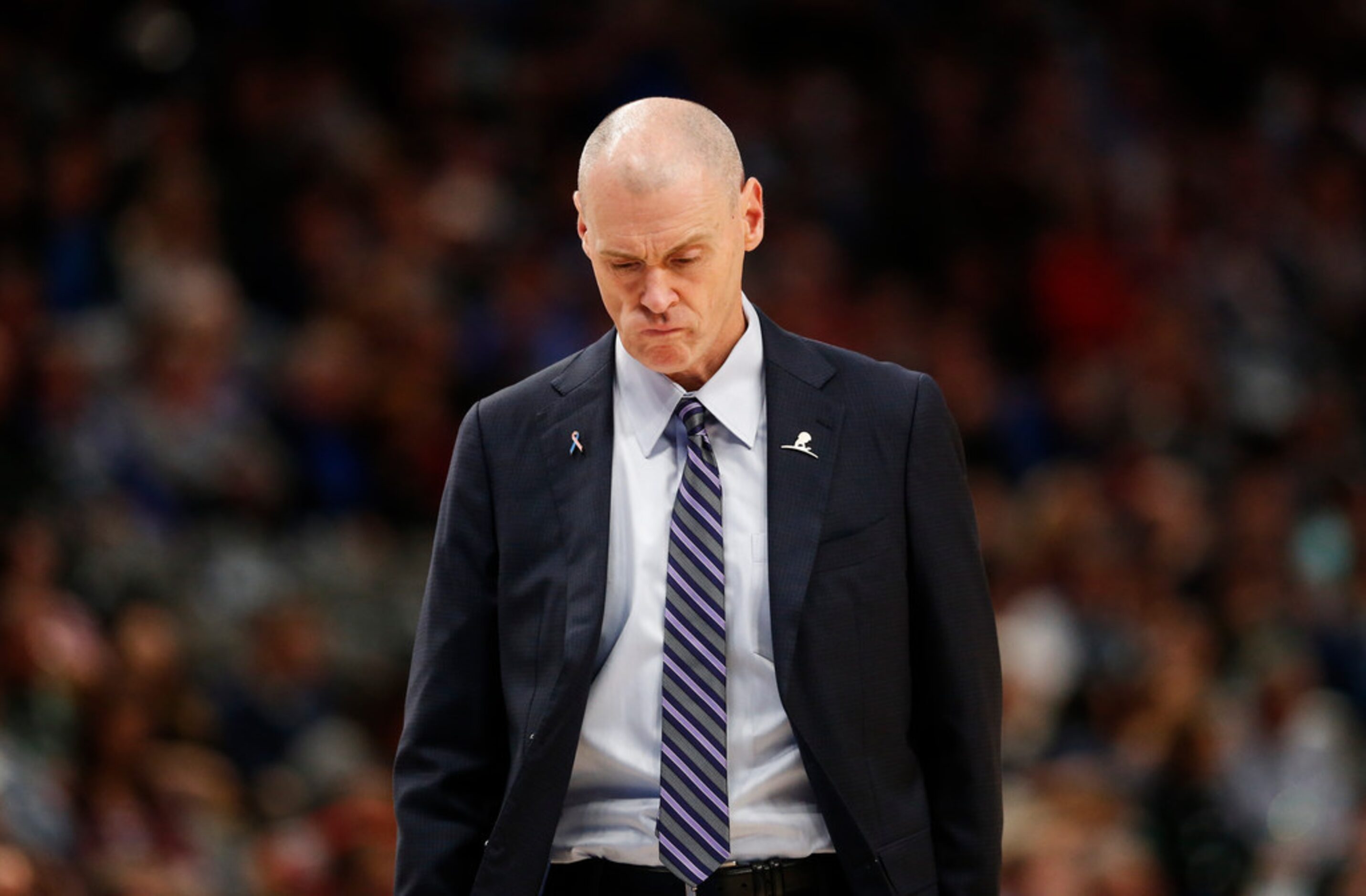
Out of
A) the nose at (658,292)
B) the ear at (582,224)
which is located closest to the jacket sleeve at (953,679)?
the nose at (658,292)

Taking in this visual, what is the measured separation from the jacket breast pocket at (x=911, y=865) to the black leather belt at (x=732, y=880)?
0.09m

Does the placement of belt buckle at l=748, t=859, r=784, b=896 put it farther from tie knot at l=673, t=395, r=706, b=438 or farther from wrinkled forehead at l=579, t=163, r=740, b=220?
wrinkled forehead at l=579, t=163, r=740, b=220

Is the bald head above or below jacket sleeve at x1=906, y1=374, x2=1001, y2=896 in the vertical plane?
above

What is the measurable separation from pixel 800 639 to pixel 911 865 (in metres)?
0.31

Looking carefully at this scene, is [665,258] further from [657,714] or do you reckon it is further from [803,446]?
[657,714]

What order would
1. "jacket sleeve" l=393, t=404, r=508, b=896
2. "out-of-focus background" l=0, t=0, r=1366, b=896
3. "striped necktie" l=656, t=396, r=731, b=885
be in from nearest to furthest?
"striped necktie" l=656, t=396, r=731, b=885
"jacket sleeve" l=393, t=404, r=508, b=896
"out-of-focus background" l=0, t=0, r=1366, b=896

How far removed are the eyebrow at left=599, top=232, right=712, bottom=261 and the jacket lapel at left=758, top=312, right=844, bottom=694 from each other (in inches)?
9.7

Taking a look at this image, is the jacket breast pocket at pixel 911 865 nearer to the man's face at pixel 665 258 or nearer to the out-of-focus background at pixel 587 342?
the man's face at pixel 665 258

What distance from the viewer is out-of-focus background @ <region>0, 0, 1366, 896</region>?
A: 5.98m

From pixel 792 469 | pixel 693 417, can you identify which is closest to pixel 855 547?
pixel 792 469

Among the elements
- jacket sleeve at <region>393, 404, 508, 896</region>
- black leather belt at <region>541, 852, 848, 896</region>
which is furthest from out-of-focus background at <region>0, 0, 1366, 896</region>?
black leather belt at <region>541, 852, 848, 896</region>

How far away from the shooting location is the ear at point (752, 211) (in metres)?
2.60

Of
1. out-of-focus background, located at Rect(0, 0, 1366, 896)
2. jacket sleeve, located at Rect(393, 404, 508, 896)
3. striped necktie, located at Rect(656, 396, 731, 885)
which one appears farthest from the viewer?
out-of-focus background, located at Rect(0, 0, 1366, 896)

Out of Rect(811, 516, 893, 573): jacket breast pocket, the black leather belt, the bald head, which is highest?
the bald head
